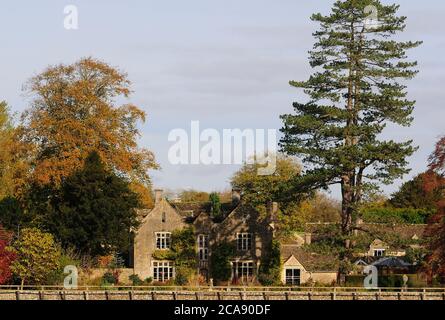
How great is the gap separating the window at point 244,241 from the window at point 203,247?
2.29 m

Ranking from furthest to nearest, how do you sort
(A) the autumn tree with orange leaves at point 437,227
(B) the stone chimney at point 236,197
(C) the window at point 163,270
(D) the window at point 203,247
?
(B) the stone chimney at point 236,197
(D) the window at point 203,247
(C) the window at point 163,270
(A) the autumn tree with orange leaves at point 437,227

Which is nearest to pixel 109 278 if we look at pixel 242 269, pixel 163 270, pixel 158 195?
pixel 163 270

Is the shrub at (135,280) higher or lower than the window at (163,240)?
lower

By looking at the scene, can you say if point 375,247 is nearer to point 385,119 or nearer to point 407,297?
point 385,119

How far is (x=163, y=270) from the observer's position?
98.1m

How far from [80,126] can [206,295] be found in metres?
25.4

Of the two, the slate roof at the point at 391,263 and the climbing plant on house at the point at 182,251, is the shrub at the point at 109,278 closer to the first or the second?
the climbing plant on house at the point at 182,251

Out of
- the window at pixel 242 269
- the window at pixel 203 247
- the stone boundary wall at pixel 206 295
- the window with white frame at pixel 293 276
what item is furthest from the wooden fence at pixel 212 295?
the window at pixel 203 247

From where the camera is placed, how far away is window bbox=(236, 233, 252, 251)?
9769cm

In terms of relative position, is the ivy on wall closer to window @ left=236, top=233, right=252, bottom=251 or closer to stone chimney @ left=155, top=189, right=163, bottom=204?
window @ left=236, top=233, right=252, bottom=251

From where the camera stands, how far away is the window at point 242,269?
9675 cm

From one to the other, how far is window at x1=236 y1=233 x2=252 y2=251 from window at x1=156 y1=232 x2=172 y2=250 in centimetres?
510

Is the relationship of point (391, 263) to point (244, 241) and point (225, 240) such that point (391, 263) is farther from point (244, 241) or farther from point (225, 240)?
point (225, 240)

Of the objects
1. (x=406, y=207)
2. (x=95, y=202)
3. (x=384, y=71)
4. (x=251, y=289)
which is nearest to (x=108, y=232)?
(x=95, y=202)
